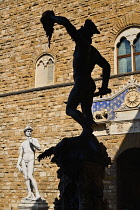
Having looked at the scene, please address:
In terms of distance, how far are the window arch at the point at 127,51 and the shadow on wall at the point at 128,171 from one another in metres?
1.76

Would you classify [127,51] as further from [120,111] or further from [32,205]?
[32,205]

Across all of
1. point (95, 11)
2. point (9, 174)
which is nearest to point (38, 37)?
point (95, 11)

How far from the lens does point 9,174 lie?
11.1 metres

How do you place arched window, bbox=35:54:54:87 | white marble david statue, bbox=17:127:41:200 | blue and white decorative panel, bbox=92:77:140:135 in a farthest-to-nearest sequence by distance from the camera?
arched window, bbox=35:54:54:87
blue and white decorative panel, bbox=92:77:140:135
white marble david statue, bbox=17:127:41:200

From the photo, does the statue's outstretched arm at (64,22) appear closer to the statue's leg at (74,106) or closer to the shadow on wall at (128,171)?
the statue's leg at (74,106)

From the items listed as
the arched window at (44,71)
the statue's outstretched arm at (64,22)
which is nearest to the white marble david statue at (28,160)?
the arched window at (44,71)

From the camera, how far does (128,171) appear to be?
10.6m

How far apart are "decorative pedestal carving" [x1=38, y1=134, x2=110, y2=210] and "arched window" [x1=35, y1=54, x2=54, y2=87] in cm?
786

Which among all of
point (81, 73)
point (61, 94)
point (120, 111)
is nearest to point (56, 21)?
point (81, 73)

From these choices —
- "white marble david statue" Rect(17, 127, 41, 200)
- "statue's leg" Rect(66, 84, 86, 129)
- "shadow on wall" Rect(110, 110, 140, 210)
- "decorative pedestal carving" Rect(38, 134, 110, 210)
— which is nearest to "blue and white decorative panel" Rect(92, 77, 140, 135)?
"shadow on wall" Rect(110, 110, 140, 210)

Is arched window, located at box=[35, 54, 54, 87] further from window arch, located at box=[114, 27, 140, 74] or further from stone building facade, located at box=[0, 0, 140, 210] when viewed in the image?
window arch, located at box=[114, 27, 140, 74]

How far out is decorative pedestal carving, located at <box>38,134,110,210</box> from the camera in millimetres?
3627

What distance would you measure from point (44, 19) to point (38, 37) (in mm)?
8057

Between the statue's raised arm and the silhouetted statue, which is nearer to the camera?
the statue's raised arm
